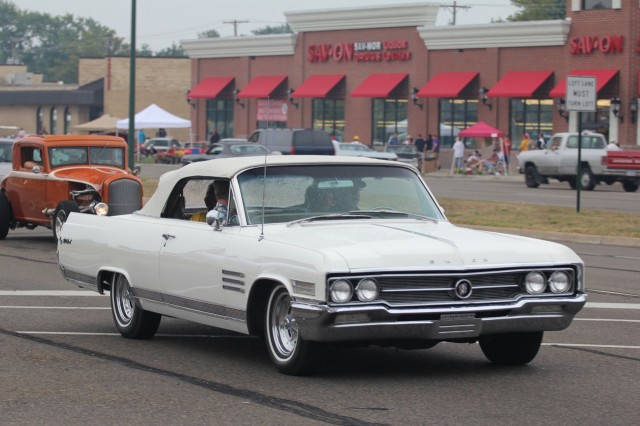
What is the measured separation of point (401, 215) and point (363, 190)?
0.35m

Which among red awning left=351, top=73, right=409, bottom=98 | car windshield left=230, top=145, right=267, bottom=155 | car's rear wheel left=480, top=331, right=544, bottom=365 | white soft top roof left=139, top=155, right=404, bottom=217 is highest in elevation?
red awning left=351, top=73, right=409, bottom=98

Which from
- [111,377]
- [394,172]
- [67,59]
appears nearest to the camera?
[111,377]

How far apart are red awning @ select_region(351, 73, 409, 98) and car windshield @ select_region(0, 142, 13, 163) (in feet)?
117

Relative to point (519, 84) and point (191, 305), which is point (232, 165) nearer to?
point (191, 305)

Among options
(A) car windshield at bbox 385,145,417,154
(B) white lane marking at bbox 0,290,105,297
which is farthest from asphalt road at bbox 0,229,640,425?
(A) car windshield at bbox 385,145,417,154

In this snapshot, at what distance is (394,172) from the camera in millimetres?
10273

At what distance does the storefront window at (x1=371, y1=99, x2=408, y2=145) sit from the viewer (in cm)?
6488

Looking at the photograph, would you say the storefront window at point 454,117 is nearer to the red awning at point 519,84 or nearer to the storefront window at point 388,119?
the storefront window at point 388,119

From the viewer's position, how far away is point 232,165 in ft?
33.2

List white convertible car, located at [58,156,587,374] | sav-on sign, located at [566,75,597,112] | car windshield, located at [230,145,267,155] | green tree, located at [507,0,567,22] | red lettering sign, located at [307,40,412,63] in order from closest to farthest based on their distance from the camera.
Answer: white convertible car, located at [58,156,587,374]
sav-on sign, located at [566,75,597,112]
car windshield, located at [230,145,267,155]
red lettering sign, located at [307,40,412,63]
green tree, located at [507,0,567,22]

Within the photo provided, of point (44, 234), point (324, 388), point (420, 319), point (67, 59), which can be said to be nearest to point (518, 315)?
point (420, 319)

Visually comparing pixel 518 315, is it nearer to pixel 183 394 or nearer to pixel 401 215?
pixel 401 215

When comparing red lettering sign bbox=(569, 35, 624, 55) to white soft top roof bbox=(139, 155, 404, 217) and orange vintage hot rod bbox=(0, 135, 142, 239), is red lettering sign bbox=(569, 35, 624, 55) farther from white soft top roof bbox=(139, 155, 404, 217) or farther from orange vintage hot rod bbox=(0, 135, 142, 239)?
white soft top roof bbox=(139, 155, 404, 217)

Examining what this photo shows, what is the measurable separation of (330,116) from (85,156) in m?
47.4
